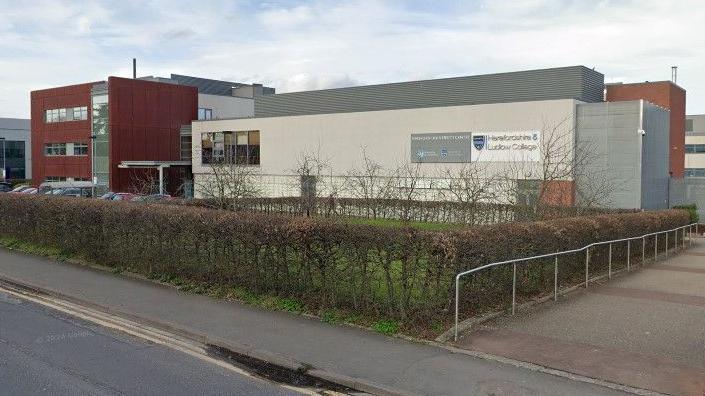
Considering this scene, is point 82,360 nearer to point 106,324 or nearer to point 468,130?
point 106,324

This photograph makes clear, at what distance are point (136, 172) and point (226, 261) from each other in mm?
46153

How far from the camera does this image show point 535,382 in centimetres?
642

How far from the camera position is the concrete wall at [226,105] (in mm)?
60344

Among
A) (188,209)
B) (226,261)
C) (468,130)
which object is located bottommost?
(226,261)

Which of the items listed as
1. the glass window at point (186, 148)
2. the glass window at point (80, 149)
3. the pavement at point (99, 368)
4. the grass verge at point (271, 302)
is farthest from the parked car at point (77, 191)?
the pavement at point (99, 368)

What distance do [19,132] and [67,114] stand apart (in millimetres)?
44793

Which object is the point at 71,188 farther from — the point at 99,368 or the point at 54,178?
the point at 99,368

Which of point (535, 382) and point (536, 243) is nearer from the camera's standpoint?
point (535, 382)

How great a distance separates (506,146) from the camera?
118 feet

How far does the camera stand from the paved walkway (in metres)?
6.73

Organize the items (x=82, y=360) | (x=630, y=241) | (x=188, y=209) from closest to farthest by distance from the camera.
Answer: (x=82, y=360) < (x=188, y=209) < (x=630, y=241)

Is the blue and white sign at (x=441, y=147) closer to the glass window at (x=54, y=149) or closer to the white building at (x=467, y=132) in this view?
the white building at (x=467, y=132)

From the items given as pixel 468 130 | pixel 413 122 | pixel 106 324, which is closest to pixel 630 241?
pixel 106 324

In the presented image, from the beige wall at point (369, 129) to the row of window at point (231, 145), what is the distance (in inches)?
19.6
